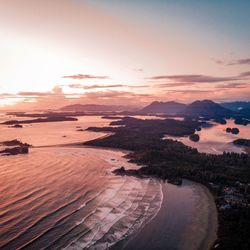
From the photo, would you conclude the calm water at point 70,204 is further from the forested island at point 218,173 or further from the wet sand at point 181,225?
the forested island at point 218,173

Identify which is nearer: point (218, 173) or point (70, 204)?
point (70, 204)

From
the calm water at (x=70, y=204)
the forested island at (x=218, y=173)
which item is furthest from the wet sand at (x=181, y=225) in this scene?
the forested island at (x=218, y=173)

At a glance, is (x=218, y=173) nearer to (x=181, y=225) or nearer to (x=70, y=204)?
(x=181, y=225)

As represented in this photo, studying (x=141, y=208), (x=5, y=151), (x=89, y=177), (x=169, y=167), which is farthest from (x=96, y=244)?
(x=5, y=151)

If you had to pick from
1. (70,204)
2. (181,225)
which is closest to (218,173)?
(181,225)

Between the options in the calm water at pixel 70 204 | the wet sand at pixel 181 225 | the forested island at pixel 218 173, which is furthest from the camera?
the forested island at pixel 218 173

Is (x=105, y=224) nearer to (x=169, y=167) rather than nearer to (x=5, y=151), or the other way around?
(x=169, y=167)
